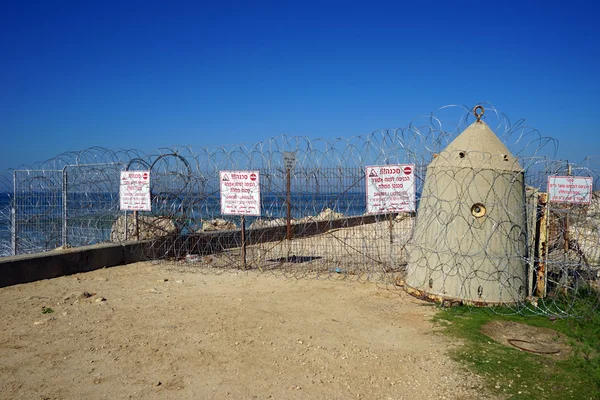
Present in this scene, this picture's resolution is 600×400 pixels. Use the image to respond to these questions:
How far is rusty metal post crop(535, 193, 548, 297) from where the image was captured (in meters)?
7.58

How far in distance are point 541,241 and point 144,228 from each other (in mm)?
8592

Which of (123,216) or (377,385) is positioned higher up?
(123,216)

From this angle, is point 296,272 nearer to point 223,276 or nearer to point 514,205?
point 223,276

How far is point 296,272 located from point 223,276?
1.48m

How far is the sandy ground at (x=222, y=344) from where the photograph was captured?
4.65m

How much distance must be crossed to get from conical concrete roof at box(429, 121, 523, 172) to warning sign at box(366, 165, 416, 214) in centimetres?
93

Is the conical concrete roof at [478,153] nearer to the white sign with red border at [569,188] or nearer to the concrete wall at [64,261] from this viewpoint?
the white sign with red border at [569,188]

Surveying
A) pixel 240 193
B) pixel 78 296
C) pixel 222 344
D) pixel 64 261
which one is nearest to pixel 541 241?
pixel 222 344

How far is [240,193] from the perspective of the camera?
1042cm

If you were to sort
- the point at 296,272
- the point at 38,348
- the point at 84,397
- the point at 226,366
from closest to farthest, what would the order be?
the point at 84,397, the point at 226,366, the point at 38,348, the point at 296,272

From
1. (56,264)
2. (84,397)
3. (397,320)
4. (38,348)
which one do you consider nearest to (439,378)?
(397,320)

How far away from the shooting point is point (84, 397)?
4.43m

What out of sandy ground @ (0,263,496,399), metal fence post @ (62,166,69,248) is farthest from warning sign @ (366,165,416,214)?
metal fence post @ (62,166,69,248)

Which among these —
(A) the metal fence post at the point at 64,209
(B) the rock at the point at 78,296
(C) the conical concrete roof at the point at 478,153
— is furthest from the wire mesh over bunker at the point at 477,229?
(A) the metal fence post at the point at 64,209
